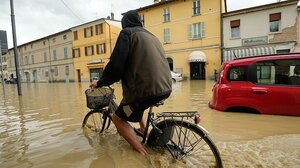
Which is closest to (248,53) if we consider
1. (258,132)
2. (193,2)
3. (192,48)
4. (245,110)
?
(192,48)

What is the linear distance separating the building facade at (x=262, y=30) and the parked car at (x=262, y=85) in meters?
14.8

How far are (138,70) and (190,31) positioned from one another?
24.5m

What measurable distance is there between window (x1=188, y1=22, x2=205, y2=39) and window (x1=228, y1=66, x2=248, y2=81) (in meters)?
20.4

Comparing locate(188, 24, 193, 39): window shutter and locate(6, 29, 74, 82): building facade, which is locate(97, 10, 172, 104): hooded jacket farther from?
locate(6, 29, 74, 82): building facade

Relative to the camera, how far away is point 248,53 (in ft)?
72.8

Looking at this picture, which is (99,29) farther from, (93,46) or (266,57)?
(266,57)

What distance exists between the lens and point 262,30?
2155cm

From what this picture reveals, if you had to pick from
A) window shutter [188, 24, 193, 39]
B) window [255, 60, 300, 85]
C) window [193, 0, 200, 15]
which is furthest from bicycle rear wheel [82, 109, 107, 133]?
window [193, 0, 200, 15]

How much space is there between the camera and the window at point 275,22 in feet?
67.7

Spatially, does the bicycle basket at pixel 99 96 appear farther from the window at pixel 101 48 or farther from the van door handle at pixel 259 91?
the window at pixel 101 48

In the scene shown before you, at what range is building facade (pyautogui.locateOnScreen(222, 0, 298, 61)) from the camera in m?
20.1

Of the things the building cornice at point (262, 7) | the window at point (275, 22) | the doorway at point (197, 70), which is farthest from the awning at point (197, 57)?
the window at point (275, 22)

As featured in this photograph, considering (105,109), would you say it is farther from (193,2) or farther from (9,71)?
(9,71)

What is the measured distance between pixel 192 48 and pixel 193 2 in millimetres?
5041
